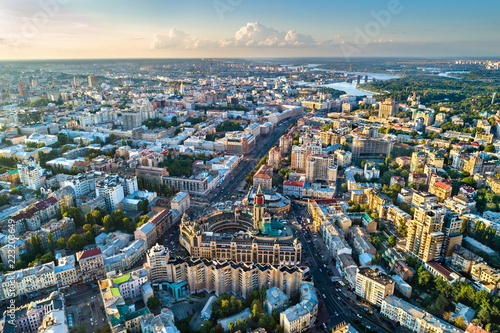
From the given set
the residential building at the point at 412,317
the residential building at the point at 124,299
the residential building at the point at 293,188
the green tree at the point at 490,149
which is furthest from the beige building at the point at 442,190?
the residential building at the point at 124,299

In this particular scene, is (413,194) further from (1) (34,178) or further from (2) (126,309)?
(1) (34,178)

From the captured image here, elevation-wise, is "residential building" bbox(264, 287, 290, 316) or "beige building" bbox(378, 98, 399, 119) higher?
"beige building" bbox(378, 98, 399, 119)

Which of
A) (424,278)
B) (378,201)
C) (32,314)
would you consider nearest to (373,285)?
(424,278)

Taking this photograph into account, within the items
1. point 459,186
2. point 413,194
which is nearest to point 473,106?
point 459,186

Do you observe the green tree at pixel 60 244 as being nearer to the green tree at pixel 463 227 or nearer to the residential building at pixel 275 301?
the residential building at pixel 275 301

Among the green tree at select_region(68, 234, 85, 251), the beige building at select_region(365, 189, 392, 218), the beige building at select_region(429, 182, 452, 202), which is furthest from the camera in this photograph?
the beige building at select_region(429, 182, 452, 202)

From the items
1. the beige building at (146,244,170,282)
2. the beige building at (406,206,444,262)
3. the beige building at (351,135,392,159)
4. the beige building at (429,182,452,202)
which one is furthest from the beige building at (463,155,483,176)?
the beige building at (146,244,170,282)

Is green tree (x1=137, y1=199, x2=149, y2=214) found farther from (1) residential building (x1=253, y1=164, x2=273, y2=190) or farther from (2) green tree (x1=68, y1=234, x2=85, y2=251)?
(1) residential building (x1=253, y1=164, x2=273, y2=190)
